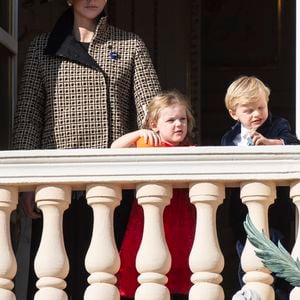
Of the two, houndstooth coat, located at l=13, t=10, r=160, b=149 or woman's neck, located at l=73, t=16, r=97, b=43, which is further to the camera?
woman's neck, located at l=73, t=16, r=97, b=43

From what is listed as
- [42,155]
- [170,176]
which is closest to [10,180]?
[42,155]

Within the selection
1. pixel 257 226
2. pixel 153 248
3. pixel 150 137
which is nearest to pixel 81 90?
pixel 150 137

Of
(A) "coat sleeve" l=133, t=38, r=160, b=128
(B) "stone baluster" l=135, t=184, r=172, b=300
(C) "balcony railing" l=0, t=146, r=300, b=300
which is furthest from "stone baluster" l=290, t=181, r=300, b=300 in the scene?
(A) "coat sleeve" l=133, t=38, r=160, b=128

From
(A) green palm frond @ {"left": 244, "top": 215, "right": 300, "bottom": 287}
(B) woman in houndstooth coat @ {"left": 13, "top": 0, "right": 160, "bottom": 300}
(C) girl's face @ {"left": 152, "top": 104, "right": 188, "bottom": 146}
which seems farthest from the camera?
(B) woman in houndstooth coat @ {"left": 13, "top": 0, "right": 160, "bottom": 300}

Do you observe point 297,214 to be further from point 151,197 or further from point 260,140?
point 151,197

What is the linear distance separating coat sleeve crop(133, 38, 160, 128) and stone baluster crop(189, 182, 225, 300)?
683 millimetres

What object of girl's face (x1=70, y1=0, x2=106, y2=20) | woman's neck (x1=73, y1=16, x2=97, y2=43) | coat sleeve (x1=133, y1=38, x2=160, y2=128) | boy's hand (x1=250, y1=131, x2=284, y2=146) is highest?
girl's face (x1=70, y1=0, x2=106, y2=20)

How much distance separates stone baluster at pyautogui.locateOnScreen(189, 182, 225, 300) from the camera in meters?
6.52

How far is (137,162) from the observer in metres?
6.62

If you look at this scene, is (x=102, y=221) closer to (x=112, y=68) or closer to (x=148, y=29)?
(x=112, y=68)

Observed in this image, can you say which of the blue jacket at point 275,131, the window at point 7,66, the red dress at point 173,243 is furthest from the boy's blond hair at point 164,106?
the window at point 7,66

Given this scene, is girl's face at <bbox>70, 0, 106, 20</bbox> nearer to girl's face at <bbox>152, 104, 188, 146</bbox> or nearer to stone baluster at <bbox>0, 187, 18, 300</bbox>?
girl's face at <bbox>152, 104, 188, 146</bbox>

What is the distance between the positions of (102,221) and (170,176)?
0.32 m

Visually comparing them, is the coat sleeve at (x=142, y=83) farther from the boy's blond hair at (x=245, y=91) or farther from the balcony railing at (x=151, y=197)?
the balcony railing at (x=151, y=197)
